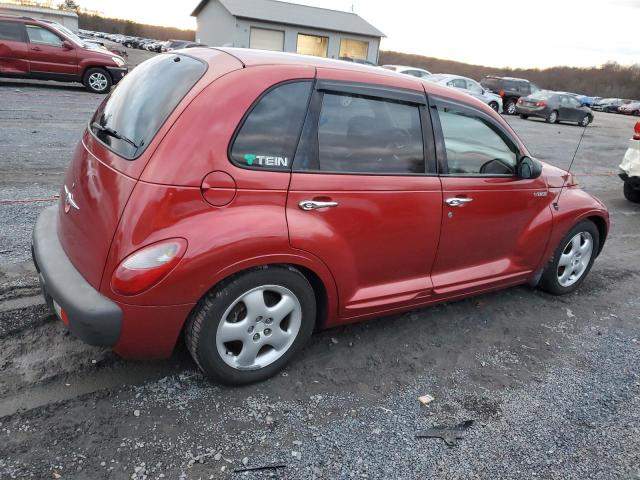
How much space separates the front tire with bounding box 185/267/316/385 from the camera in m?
2.67

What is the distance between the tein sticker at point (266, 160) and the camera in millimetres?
2682

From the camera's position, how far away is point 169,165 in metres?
2.50

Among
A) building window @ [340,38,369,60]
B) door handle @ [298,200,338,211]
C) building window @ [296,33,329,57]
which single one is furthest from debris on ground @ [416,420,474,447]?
building window @ [340,38,369,60]

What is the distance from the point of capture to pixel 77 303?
2.49m

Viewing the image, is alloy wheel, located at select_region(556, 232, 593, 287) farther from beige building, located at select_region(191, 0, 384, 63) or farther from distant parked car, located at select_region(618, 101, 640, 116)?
distant parked car, located at select_region(618, 101, 640, 116)

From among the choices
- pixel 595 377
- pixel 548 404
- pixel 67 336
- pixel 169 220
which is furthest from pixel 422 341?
pixel 67 336

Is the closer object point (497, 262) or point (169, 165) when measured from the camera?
point (169, 165)

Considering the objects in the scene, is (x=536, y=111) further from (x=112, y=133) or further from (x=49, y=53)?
(x=112, y=133)

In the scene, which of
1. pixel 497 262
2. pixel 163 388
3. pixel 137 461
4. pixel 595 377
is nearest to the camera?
pixel 137 461

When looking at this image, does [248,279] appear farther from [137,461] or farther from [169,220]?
[137,461]

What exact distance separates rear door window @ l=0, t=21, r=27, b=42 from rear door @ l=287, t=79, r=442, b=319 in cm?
1420

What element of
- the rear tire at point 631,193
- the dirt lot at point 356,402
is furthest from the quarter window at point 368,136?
the rear tire at point 631,193

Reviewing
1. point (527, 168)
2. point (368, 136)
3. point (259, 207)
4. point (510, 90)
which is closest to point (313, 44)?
point (510, 90)

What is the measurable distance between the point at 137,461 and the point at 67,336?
47.1 inches
